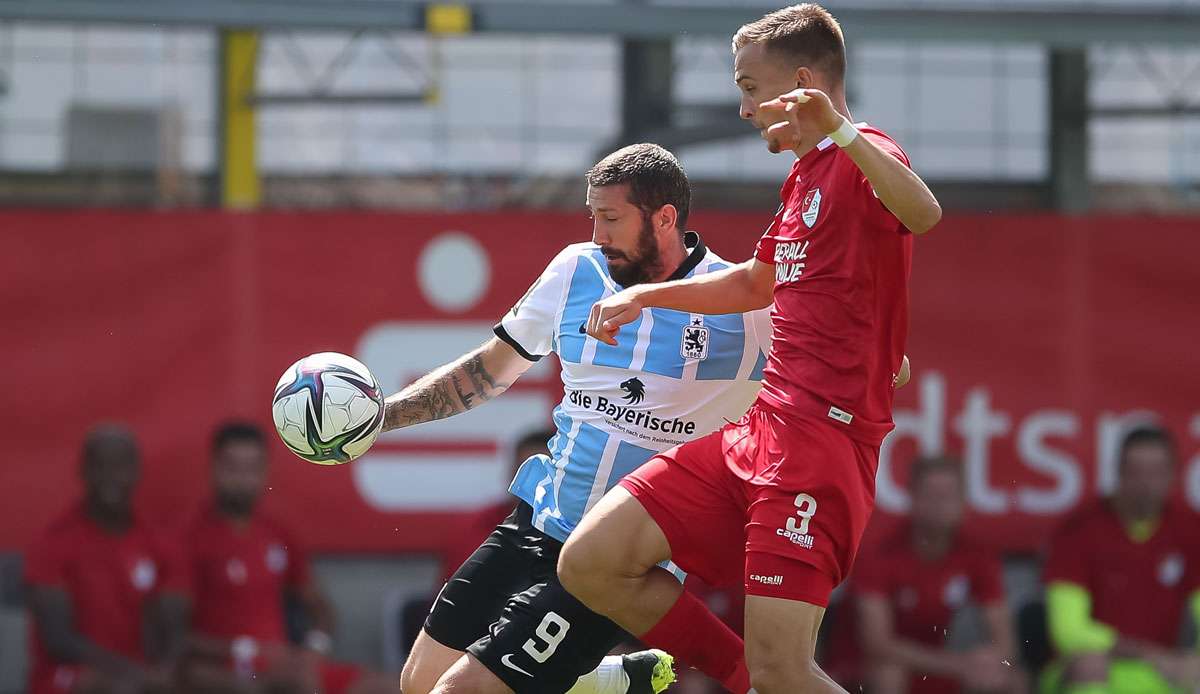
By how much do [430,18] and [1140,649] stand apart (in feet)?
15.9

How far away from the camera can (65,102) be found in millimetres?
12180

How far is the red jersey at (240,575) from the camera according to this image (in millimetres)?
9016

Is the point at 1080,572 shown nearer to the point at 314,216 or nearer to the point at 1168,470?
the point at 1168,470

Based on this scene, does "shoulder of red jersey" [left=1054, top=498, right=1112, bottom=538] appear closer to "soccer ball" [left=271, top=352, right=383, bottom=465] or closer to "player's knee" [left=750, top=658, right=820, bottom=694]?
"player's knee" [left=750, top=658, right=820, bottom=694]

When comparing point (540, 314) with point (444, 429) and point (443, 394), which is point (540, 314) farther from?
point (444, 429)

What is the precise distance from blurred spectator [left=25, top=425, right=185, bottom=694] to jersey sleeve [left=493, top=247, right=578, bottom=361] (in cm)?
371

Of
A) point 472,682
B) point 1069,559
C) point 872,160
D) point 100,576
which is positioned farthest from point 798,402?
point 100,576

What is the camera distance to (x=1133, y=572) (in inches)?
364

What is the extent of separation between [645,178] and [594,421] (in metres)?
0.79

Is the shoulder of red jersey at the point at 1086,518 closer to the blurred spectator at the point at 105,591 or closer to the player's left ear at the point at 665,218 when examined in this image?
the player's left ear at the point at 665,218

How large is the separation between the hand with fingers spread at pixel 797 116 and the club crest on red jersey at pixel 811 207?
0.55 feet

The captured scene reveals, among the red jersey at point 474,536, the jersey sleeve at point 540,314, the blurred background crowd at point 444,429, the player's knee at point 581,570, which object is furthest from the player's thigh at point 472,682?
the red jersey at point 474,536

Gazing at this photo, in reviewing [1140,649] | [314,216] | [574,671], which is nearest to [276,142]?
[314,216]

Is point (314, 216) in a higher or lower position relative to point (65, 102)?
lower
